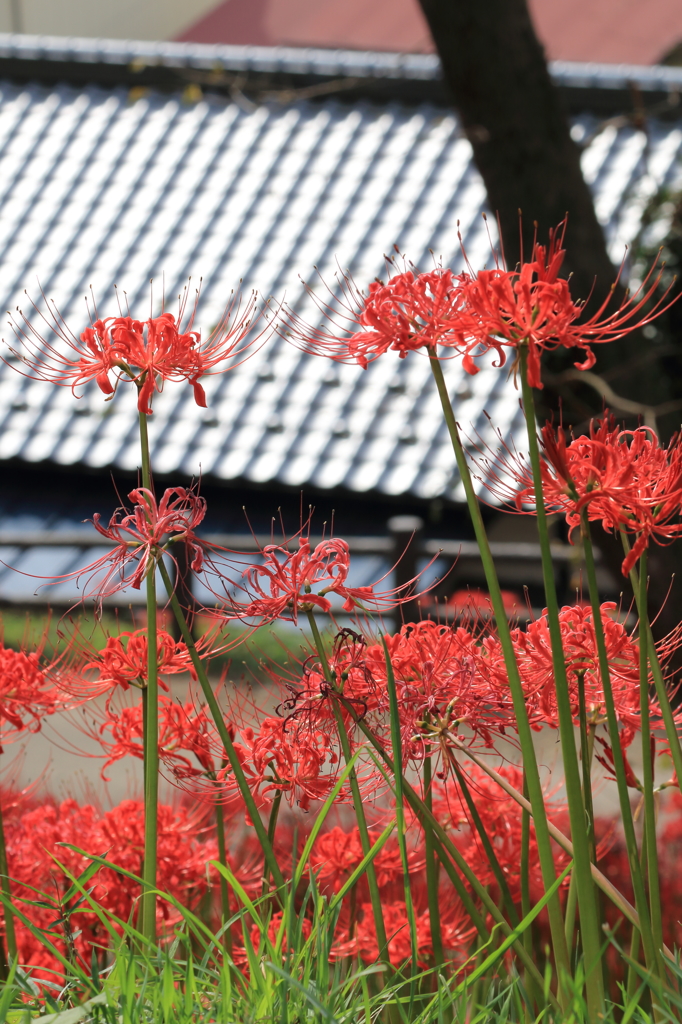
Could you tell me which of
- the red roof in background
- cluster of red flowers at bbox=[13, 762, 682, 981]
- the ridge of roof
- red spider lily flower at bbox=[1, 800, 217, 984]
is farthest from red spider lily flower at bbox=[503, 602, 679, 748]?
the red roof in background

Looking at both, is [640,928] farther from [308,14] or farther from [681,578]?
[308,14]

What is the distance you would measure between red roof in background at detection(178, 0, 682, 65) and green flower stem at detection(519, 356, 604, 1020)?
13102 mm

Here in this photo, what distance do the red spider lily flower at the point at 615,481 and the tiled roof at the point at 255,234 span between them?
6.41 meters

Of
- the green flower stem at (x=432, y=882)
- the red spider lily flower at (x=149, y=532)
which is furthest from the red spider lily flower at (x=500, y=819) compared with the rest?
the red spider lily flower at (x=149, y=532)

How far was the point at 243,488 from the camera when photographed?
853cm

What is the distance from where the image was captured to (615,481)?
0.90 meters

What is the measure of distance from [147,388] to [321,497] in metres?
7.36

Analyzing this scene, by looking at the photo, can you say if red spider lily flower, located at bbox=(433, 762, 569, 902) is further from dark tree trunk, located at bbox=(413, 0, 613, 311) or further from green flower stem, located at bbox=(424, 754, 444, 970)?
dark tree trunk, located at bbox=(413, 0, 613, 311)

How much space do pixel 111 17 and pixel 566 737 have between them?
17838 millimetres

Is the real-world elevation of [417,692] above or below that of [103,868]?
above

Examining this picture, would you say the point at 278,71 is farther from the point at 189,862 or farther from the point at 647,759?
the point at 647,759

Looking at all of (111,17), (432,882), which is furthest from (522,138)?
(111,17)

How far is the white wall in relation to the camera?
16.1 metres

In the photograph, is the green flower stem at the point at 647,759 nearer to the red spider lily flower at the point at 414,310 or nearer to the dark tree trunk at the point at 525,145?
the red spider lily flower at the point at 414,310
